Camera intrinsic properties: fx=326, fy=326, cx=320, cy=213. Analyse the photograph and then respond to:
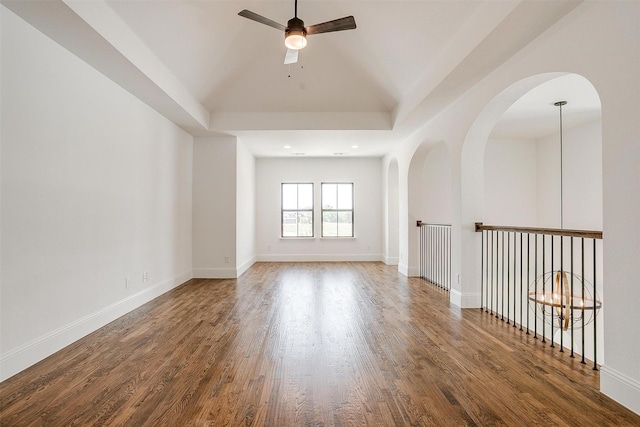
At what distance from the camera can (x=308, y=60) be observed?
5066 mm

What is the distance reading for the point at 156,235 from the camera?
4887 mm

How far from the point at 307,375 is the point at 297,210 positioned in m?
6.59

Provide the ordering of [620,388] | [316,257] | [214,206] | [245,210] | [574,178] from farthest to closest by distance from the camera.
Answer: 1. [316,257]
2. [245,210]
3. [574,178]
4. [214,206]
5. [620,388]

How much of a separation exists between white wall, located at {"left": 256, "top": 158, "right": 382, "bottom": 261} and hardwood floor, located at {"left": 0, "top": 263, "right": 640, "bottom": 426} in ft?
15.2

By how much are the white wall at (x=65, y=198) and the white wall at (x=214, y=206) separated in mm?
1552

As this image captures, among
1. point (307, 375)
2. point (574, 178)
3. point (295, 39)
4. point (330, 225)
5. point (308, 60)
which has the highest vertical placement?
point (308, 60)

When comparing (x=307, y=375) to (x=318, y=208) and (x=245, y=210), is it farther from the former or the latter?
(x=318, y=208)

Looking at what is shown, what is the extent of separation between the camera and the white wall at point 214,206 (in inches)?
248

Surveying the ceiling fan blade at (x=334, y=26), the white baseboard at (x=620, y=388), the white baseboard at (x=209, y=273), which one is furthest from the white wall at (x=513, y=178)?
the white baseboard at (x=209, y=273)

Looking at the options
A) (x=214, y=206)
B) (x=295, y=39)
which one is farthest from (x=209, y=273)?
(x=295, y=39)

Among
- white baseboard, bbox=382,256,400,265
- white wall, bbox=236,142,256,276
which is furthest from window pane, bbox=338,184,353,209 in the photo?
white wall, bbox=236,142,256,276

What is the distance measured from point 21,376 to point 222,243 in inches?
157

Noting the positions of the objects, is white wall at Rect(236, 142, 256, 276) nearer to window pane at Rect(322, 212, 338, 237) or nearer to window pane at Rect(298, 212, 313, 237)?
window pane at Rect(298, 212, 313, 237)

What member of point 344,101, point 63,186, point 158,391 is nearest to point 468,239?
point 344,101
